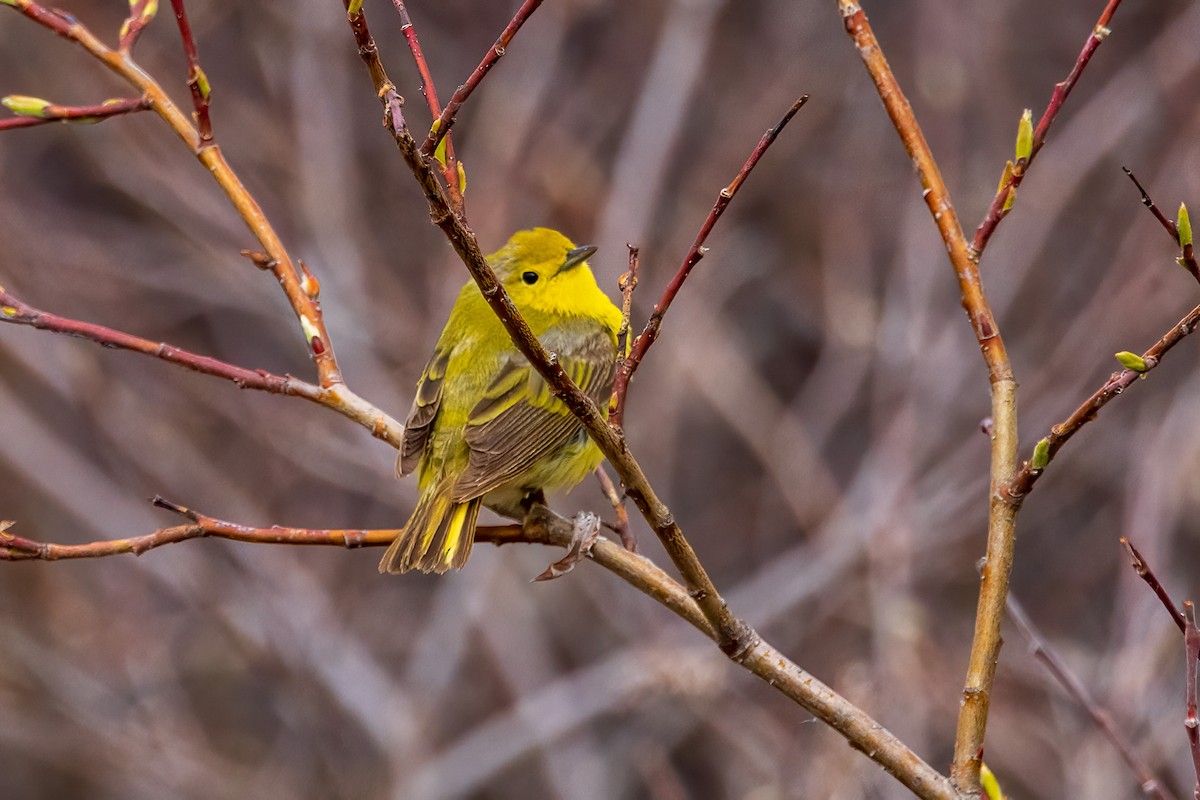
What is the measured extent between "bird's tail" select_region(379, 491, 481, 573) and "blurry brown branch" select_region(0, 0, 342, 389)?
553 millimetres

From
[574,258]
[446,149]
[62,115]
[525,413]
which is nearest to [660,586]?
[446,149]

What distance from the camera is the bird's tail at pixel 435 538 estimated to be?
3.52m

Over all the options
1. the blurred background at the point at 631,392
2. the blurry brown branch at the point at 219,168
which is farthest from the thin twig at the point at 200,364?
the blurred background at the point at 631,392

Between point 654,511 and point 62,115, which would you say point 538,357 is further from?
point 62,115

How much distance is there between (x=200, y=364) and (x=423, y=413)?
1.32m

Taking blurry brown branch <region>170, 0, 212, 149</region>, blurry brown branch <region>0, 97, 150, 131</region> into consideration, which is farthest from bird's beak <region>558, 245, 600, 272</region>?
blurry brown branch <region>0, 97, 150, 131</region>

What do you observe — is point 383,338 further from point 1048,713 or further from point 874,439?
point 1048,713

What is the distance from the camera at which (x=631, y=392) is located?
786 cm

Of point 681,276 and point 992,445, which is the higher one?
point 681,276

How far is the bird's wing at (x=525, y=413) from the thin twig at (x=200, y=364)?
540 millimetres

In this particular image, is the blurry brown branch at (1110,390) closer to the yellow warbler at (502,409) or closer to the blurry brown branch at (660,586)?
the blurry brown branch at (660,586)

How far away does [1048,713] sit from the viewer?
751 centimetres

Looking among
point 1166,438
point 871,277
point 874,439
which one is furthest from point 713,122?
point 1166,438

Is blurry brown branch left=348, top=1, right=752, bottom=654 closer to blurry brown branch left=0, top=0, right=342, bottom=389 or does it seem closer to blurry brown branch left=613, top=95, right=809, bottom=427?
blurry brown branch left=613, top=95, right=809, bottom=427
